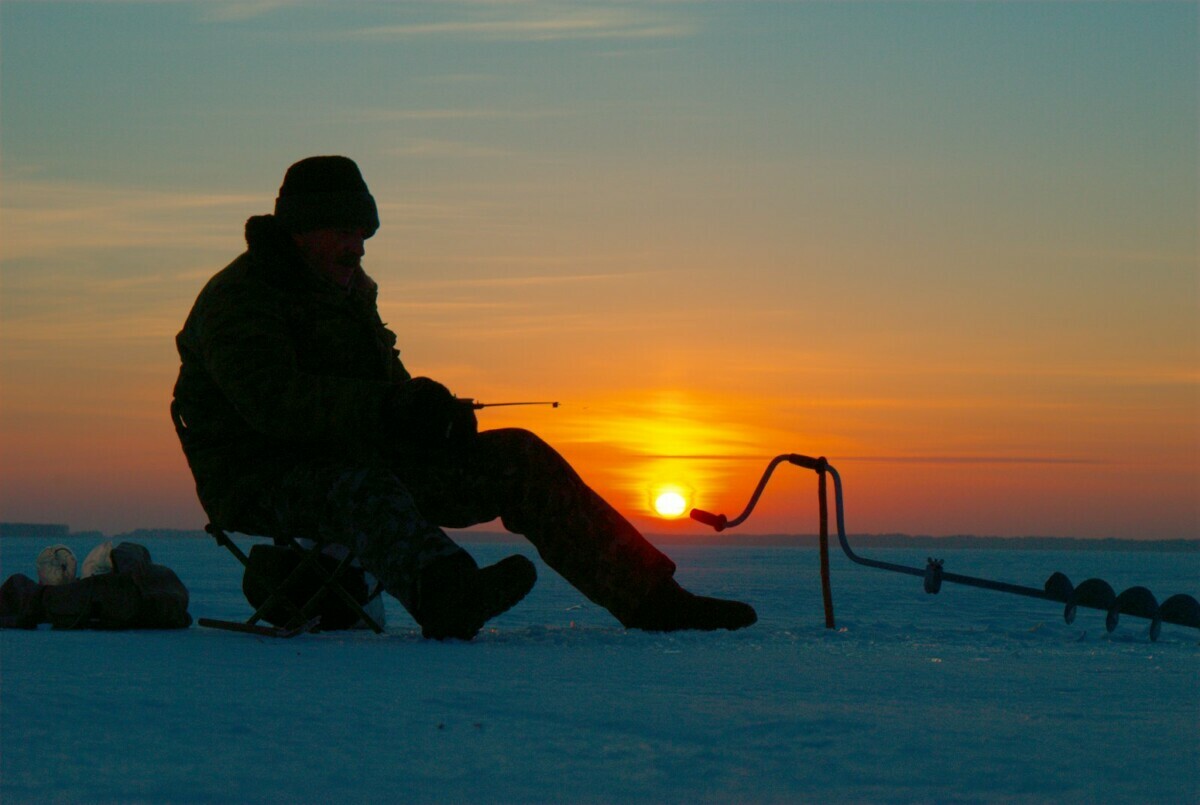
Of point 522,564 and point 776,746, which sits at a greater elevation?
point 522,564

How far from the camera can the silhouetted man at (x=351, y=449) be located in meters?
5.25

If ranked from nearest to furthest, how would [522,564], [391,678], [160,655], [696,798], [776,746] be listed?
1. [696,798]
2. [776,746]
3. [391,678]
4. [160,655]
5. [522,564]

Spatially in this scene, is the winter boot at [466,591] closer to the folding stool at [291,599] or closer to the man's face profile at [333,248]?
the folding stool at [291,599]

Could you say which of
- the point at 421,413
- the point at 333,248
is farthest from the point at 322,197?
the point at 421,413

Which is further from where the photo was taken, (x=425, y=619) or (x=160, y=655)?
(x=425, y=619)

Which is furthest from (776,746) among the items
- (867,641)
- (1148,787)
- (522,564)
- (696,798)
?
(867,641)

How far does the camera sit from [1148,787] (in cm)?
291

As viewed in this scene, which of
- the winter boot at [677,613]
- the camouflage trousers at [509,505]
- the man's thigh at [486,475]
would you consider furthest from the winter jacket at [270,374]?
the winter boot at [677,613]

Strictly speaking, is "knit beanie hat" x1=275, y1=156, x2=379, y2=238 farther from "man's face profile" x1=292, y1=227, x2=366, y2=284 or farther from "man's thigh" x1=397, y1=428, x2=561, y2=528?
"man's thigh" x1=397, y1=428, x2=561, y2=528

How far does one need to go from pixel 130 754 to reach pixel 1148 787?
6.52 feet

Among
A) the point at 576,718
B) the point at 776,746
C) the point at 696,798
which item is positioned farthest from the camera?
the point at 576,718

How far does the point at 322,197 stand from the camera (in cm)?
579

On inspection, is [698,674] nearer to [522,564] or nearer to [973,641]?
[522,564]

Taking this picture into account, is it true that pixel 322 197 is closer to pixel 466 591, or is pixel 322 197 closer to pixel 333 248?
pixel 333 248
